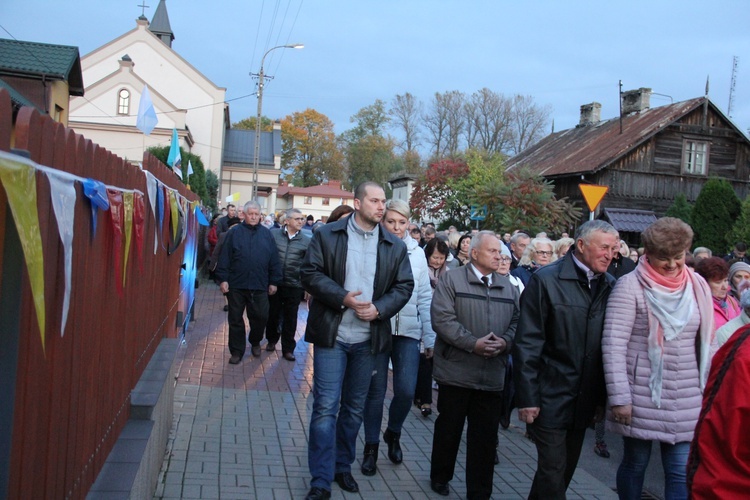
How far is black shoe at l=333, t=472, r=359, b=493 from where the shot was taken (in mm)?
5511

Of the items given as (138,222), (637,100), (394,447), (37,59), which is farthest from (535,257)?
(637,100)

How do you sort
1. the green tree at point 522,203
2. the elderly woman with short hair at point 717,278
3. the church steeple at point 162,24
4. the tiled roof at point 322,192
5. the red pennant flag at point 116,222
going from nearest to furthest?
1. the red pennant flag at point 116,222
2. the elderly woman with short hair at point 717,278
3. the green tree at point 522,203
4. the church steeple at point 162,24
5. the tiled roof at point 322,192

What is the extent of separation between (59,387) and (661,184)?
112 feet

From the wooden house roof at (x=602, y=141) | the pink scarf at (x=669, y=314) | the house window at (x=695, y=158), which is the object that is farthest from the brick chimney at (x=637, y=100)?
the pink scarf at (x=669, y=314)

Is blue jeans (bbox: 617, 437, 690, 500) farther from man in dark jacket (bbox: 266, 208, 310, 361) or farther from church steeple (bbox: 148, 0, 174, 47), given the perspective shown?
church steeple (bbox: 148, 0, 174, 47)

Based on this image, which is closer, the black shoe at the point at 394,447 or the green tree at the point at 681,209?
the black shoe at the point at 394,447

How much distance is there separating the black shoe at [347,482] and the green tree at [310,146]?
72886 mm

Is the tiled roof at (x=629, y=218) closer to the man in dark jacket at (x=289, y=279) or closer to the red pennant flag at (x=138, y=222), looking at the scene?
the man in dark jacket at (x=289, y=279)

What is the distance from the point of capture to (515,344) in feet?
15.8

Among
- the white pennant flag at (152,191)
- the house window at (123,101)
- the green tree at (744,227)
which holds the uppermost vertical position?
the house window at (123,101)

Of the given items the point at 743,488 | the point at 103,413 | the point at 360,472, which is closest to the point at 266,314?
the point at 360,472

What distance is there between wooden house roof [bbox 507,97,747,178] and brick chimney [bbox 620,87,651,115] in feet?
2.04

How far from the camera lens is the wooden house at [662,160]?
109ft

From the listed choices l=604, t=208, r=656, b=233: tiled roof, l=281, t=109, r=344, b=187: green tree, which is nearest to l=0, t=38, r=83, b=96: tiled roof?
l=604, t=208, r=656, b=233: tiled roof
